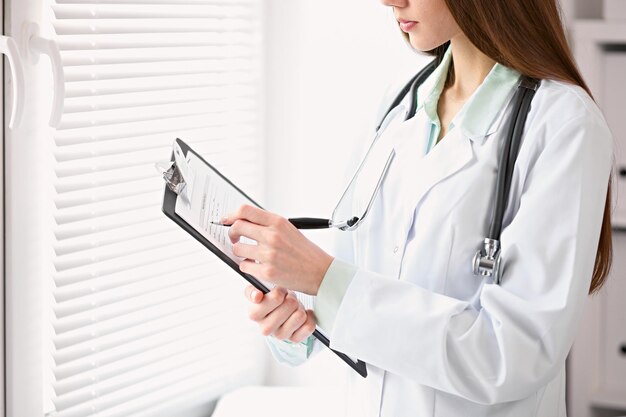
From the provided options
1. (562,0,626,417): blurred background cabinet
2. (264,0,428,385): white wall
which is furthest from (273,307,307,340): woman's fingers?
(562,0,626,417): blurred background cabinet

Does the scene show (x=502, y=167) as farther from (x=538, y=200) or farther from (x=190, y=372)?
(x=190, y=372)

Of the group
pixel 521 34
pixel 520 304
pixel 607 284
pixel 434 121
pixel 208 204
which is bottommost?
pixel 607 284

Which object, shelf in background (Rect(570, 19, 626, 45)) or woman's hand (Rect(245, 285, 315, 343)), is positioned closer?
woman's hand (Rect(245, 285, 315, 343))

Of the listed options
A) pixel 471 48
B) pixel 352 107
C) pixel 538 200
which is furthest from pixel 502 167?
pixel 352 107

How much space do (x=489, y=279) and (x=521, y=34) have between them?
0.34 m

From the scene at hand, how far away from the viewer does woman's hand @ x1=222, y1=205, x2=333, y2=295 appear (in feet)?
3.79

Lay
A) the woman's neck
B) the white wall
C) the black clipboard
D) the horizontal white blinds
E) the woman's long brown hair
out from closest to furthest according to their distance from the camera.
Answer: the black clipboard → the woman's long brown hair → the woman's neck → the horizontal white blinds → the white wall

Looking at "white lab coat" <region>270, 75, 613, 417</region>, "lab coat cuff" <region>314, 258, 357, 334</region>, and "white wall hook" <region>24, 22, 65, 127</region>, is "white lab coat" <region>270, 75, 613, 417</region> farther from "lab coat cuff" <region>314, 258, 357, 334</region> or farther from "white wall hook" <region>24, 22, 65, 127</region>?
"white wall hook" <region>24, 22, 65, 127</region>

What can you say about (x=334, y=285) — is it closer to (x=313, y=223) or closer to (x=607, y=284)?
(x=313, y=223)

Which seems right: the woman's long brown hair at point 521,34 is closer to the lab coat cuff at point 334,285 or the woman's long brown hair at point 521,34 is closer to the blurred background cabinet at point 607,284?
Result: the lab coat cuff at point 334,285

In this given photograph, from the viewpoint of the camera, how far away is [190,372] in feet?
6.54

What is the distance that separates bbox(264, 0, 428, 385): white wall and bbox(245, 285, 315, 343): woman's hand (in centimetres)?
87

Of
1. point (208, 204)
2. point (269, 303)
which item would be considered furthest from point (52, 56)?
point (269, 303)

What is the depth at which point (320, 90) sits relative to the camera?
217cm
